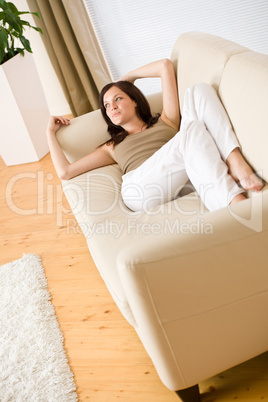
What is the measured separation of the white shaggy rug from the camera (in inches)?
62.9

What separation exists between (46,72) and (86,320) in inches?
124

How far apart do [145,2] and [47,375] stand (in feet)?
10.4

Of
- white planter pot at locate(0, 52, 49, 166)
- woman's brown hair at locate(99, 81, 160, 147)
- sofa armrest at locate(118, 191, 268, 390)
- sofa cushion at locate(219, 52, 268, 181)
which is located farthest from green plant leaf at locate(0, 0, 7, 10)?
sofa armrest at locate(118, 191, 268, 390)

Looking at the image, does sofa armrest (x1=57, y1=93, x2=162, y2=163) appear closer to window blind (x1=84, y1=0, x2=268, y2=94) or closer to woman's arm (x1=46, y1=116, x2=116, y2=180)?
woman's arm (x1=46, y1=116, x2=116, y2=180)

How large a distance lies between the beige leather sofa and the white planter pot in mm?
2295

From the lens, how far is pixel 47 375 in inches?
64.9

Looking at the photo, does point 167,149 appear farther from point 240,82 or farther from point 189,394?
point 189,394

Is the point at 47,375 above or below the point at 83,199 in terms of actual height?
below

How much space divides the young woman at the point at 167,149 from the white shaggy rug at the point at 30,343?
62 cm

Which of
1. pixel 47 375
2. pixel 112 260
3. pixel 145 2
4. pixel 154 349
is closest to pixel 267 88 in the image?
pixel 112 260

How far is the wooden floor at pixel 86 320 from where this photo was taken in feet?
4.74

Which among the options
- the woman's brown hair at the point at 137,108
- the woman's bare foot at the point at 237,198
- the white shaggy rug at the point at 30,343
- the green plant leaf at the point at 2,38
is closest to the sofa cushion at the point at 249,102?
the woman's bare foot at the point at 237,198

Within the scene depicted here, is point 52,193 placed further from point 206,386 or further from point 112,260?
point 206,386

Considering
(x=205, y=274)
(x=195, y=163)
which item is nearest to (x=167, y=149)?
(x=195, y=163)
